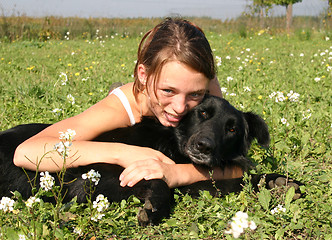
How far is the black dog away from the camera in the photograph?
7.68 ft

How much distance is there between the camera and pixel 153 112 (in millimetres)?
2990

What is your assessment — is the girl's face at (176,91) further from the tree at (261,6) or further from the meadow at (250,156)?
the tree at (261,6)

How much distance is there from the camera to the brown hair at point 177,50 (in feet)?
8.46

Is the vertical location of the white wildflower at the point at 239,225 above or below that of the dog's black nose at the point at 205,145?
above

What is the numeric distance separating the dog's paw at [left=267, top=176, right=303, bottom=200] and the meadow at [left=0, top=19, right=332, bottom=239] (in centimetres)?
5

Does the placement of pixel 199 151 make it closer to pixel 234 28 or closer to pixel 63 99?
pixel 63 99

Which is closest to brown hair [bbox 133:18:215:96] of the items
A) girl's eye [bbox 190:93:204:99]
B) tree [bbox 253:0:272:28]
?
girl's eye [bbox 190:93:204:99]

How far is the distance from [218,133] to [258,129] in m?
0.47

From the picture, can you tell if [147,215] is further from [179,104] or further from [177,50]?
[177,50]

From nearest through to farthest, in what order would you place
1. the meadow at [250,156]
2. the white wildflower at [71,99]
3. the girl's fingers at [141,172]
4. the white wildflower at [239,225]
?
the white wildflower at [239,225] < the meadow at [250,156] < the girl's fingers at [141,172] < the white wildflower at [71,99]

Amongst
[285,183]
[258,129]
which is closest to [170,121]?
[258,129]

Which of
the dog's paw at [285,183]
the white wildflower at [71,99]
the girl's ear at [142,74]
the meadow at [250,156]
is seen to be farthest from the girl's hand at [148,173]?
the white wildflower at [71,99]

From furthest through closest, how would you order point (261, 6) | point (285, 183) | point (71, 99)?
point (261, 6)
point (71, 99)
point (285, 183)

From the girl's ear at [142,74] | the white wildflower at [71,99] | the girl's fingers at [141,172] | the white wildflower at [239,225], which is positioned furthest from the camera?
the white wildflower at [71,99]
